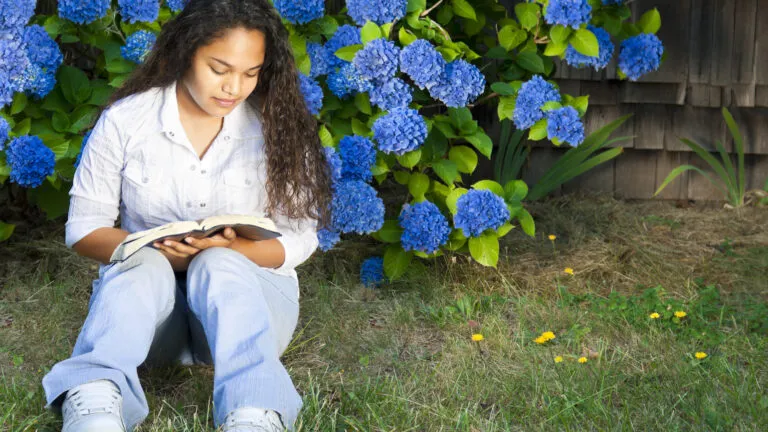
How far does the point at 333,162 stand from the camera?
2662 millimetres

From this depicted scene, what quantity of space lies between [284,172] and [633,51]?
1.31 metres

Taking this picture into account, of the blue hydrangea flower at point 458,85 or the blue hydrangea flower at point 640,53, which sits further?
the blue hydrangea flower at point 640,53

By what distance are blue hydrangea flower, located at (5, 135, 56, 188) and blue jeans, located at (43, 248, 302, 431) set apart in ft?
2.40

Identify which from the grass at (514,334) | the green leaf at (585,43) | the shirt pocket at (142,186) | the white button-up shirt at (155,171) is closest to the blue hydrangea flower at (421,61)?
the green leaf at (585,43)

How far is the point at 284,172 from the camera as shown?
93.1 inches

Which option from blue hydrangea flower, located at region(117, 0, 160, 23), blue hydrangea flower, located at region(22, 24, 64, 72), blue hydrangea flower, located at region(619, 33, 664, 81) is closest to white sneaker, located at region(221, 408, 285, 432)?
blue hydrangea flower, located at region(117, 0, 160, 23)

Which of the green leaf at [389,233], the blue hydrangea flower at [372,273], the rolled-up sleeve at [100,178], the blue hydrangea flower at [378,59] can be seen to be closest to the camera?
the rolled-up sleeve at [100,178]

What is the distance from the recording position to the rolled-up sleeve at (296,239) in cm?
234

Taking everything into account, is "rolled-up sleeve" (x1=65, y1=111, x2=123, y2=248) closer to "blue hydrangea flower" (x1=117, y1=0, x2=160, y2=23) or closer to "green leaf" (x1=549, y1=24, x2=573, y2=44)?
"blue hydrangea flower" (x1=117, y1=0, x2=160, y2=23)

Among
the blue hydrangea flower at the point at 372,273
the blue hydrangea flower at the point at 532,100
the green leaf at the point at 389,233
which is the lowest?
the blue hydrangea flower at the point at 372,273

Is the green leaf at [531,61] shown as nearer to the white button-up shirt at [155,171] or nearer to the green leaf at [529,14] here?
the green leaf at [529,14]

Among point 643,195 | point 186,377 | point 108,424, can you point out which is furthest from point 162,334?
point 643,195

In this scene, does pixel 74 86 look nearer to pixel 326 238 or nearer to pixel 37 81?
pixel 37 81

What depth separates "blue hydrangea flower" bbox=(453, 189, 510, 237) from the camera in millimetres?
2754
